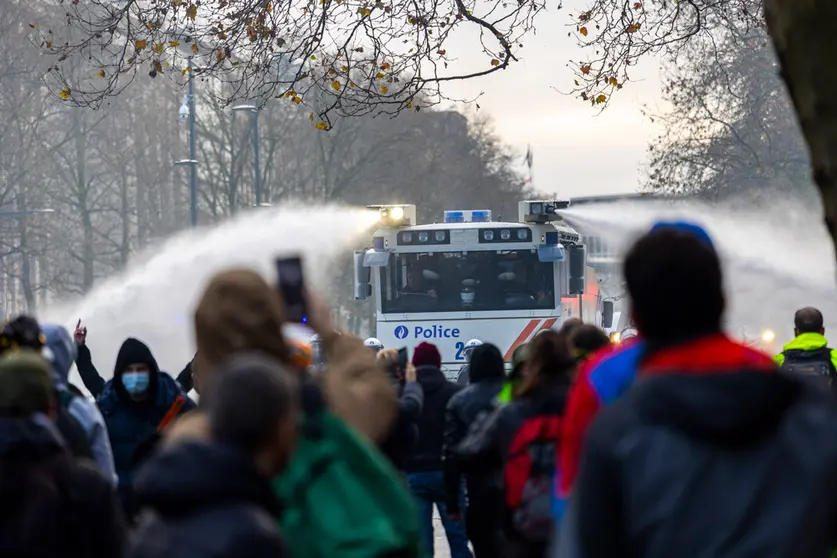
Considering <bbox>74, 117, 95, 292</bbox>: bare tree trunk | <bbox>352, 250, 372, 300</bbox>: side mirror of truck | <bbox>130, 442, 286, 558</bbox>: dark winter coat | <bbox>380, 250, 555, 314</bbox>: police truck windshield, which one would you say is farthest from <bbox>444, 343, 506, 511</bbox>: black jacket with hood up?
<bbox>74, 117, 95, 292</bbox>: bare tree trunk

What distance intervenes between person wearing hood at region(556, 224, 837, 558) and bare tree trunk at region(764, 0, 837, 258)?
5.11 ft

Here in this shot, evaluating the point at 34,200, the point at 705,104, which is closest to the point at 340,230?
the point at 705,104

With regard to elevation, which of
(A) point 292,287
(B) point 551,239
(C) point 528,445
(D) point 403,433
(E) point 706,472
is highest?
(A) point 292,287

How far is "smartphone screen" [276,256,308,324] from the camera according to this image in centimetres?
402

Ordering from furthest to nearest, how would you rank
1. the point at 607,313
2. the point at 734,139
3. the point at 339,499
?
the point at 734,139 → the point at 607,313 → the point at 339,499

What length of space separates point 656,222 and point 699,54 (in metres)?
33.7

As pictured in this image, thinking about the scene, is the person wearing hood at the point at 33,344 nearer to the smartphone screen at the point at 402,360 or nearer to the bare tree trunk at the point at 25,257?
the smartphone screen at the point at 402,360

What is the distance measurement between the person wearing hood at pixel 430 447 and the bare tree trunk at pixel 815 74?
14.1ft

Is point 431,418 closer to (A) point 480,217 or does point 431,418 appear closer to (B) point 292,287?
(B) point 292,287

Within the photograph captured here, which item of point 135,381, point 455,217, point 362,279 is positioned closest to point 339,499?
point 135,381

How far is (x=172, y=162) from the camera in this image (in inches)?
2094

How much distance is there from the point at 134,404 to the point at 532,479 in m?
2.94

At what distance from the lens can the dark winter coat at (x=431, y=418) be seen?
8555mm

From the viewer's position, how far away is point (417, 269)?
17.8 meters
